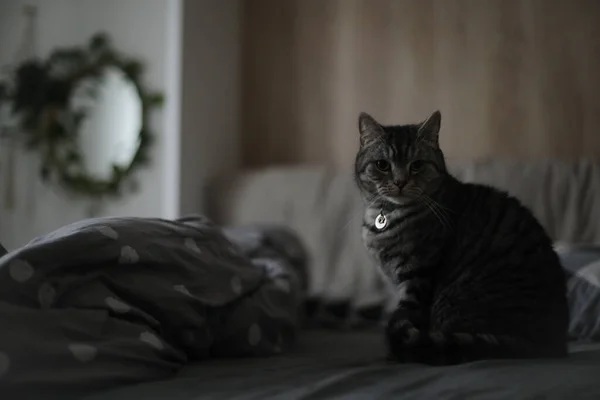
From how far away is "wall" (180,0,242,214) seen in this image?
2814mm

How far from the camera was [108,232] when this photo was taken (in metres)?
1.15

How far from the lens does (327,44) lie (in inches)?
112

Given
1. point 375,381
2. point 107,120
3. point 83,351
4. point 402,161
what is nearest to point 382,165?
point 402,161

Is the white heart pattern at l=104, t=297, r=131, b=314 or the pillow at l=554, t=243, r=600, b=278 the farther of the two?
the pillow at l=554, t=243, r=600, b=278

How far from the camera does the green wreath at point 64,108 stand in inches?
120

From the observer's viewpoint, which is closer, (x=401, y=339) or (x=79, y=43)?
(x=401, y=339)

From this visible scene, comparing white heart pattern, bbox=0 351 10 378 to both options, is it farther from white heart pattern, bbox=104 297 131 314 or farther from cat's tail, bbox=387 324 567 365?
cat's tail, bbox=387 324 567 365

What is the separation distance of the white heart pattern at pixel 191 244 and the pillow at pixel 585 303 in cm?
91

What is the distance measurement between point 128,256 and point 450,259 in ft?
2.02

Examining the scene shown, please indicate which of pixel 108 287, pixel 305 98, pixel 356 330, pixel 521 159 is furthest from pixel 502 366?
pixel 305 98

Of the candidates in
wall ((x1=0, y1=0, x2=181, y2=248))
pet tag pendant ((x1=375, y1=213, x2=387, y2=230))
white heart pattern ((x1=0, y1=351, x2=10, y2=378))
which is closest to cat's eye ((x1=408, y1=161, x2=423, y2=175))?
pet tag pendant ((x1=375, y1=213, x2=387, y2=230))

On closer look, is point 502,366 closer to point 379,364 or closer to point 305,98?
point 379,364

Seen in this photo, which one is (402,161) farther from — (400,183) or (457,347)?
(457,347)

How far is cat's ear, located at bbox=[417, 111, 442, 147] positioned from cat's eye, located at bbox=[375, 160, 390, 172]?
9 centimetres
